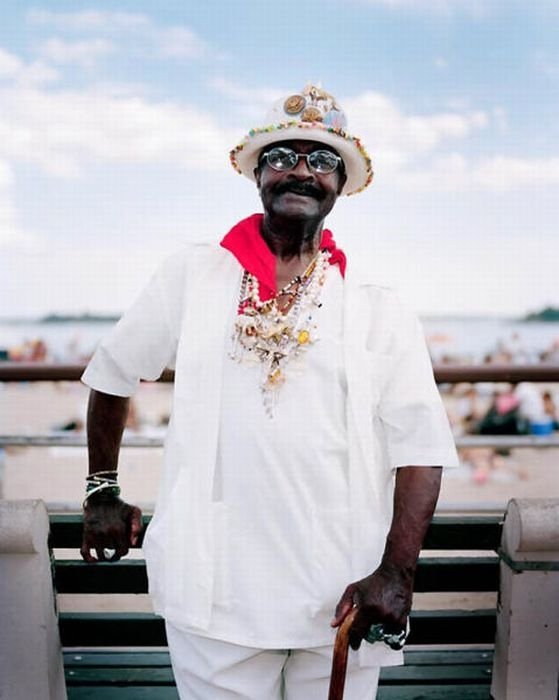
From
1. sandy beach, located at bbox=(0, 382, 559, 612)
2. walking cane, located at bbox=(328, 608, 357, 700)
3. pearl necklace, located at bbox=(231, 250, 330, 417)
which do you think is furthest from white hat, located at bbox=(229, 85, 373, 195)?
sandy beach, located at bbox=(0, 382, 559, 612)

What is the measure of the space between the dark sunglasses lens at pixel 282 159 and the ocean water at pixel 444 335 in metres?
10.6

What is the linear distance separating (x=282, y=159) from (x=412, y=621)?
55.1 inches

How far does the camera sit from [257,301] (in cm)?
171

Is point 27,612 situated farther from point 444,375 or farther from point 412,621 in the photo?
point 444,375

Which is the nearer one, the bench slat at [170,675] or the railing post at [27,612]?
the railing post at [27,612]

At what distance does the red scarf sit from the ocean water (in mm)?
10482

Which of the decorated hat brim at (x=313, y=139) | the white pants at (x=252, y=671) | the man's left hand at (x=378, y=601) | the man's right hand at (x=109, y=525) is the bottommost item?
the white pants at (x=252, y=671)

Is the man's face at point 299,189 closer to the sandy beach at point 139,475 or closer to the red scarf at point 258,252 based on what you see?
the red scarf at point 258,252

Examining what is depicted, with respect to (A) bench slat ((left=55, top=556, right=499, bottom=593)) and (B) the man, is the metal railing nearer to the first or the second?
(A) bench slat ((left=55, top=556, right=499, bottom=593))

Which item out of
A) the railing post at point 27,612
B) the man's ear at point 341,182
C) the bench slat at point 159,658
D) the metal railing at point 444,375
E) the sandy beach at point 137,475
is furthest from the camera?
the sandy beach at point 137,475

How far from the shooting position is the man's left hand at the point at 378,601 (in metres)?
1.55

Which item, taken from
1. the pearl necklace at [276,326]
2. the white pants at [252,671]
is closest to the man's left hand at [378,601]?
the white pants at [252,671]

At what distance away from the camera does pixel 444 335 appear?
2005 cm

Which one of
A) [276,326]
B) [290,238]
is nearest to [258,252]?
[290,238]
